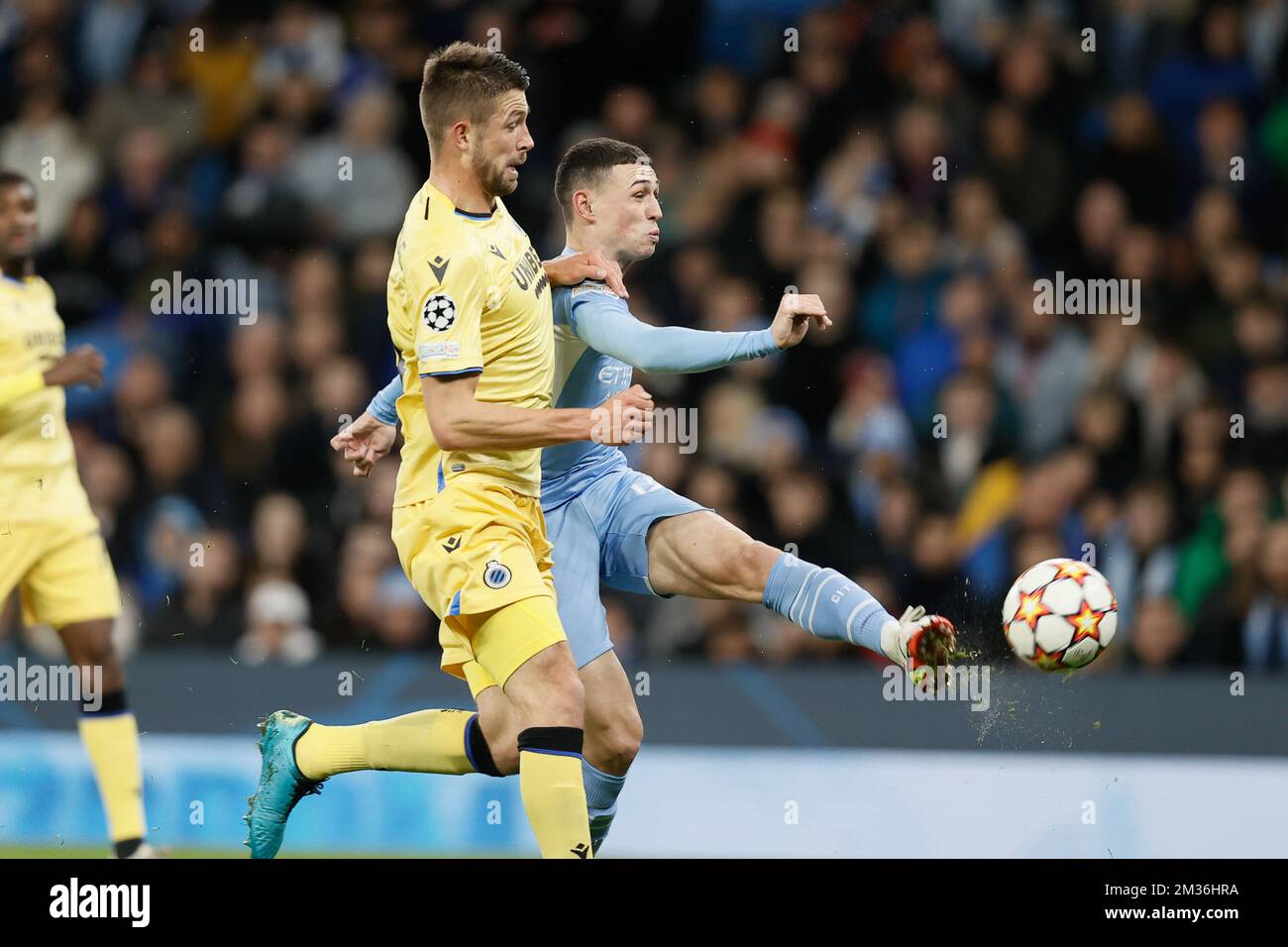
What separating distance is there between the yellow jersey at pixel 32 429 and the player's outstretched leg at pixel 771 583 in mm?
2396

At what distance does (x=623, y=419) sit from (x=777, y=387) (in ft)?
13.2

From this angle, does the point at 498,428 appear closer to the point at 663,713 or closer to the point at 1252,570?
the point at 663,713

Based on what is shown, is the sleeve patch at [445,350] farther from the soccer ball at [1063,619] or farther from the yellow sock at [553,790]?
the soccer ball at [1063,619]

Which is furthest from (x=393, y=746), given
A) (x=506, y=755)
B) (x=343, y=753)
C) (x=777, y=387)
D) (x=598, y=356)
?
(x=777, y=387)

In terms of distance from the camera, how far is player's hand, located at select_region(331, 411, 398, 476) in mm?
6078

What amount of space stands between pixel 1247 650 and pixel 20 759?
516 cm

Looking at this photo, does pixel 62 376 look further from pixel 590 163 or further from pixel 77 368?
pixel 590 163

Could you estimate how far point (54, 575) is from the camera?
7.05 metres

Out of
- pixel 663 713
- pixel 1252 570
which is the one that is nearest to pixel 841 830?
pixel 663 713

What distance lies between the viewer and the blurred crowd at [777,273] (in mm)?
8594

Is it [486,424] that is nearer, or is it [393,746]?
[486,424]

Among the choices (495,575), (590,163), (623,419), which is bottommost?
(495,575)

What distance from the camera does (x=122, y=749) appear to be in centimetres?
692
